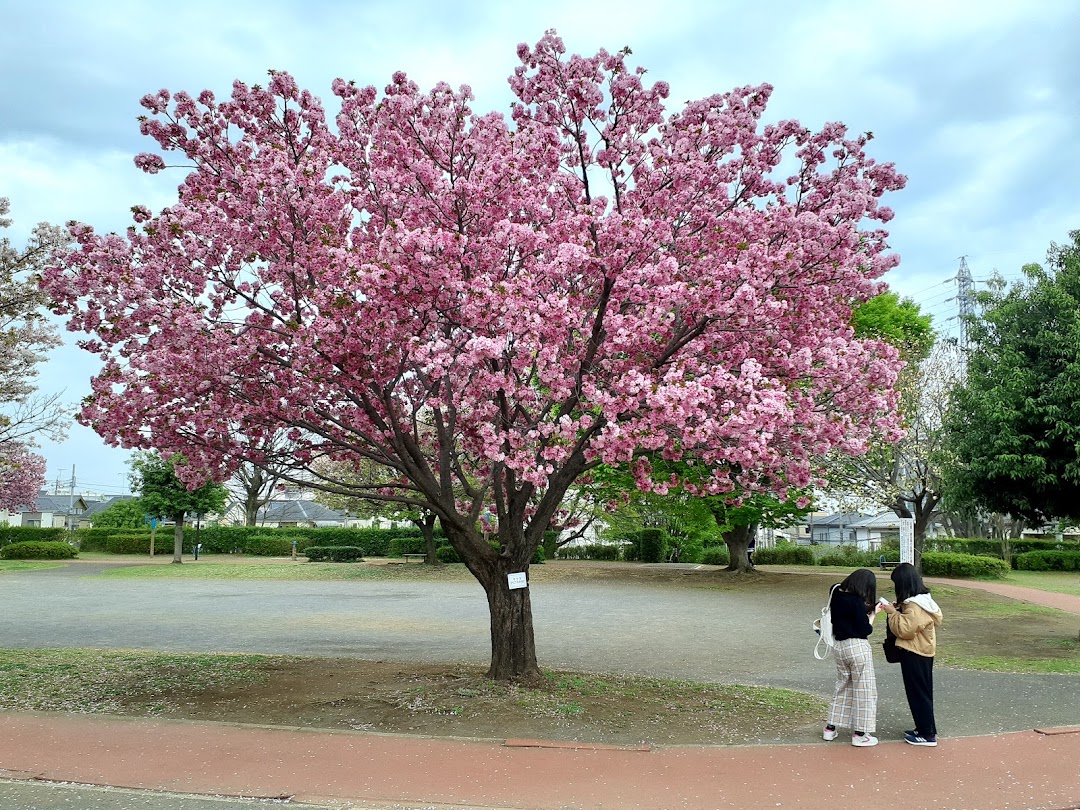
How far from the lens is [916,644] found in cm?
711

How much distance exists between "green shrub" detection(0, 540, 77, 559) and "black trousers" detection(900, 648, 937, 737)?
3963 centimetres

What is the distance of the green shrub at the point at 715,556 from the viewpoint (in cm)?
3878

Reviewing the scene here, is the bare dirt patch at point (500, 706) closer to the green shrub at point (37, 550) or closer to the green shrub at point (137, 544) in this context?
the green shrub at point (37, 550)

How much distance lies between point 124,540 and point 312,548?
40.6 ft

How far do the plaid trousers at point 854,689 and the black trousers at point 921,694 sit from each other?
29 centimetres

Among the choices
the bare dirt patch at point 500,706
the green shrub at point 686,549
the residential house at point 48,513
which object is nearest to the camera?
the bare dirt patch at point 500,706

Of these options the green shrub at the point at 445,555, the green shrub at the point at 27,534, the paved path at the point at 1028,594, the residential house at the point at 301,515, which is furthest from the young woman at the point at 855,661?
the residential house at the point at 301,515

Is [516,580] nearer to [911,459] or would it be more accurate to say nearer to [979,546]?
[911,459]

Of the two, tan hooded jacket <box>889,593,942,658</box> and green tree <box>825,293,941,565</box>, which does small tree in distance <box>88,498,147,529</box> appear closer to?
green tree <box>825,293,941,565</box>

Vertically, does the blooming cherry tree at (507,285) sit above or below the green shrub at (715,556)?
above

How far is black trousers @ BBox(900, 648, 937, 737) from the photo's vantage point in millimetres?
6906

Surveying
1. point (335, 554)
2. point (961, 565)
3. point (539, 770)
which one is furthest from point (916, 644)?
point (335, 554)

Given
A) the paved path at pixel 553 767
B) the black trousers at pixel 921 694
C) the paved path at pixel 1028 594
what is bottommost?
the paved path at pixel 1028 594

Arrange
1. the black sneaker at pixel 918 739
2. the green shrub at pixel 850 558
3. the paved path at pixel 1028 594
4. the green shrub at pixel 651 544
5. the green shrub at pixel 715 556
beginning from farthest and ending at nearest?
the green shrub at pixel 651 544 < the green shrub at pixel 715 556 < the green shrub at pixel 850 558 < the paved path at pixel 1028 594 < the black sneaker at pixel 918 739
